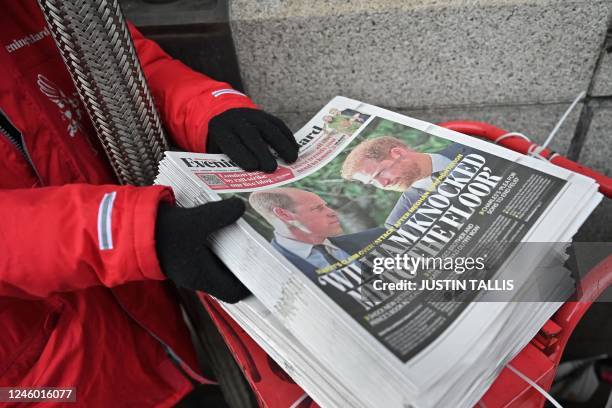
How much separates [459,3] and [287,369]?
32.5 inches

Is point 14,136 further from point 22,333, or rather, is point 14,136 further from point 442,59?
point 442,59

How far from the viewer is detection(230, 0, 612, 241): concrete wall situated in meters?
1.01

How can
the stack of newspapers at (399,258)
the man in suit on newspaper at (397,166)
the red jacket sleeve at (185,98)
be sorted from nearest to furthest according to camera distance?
the stack of newspapers at (399,258) < the man in suit on newspaper at (397,166) < the red jacket sleeve at (185,98)

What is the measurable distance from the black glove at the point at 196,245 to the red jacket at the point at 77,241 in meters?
0.02

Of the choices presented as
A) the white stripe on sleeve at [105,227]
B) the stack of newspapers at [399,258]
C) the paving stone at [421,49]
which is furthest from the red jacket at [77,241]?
the paving stone at [421,49]

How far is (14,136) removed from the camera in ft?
2.37

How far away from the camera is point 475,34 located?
1.03 m

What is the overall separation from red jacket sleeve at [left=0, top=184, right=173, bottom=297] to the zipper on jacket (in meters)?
0.15

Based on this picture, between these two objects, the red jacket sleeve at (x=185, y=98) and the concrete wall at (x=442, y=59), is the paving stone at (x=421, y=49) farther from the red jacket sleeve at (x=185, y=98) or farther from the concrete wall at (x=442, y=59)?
the red jacket sleeve at (x=185, y=98)

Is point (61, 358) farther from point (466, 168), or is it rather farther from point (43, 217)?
point (466, 168)

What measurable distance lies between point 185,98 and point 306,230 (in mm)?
424

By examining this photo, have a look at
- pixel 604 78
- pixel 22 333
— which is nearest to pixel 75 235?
pixel 22 333

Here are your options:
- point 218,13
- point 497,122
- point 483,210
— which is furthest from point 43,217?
point 497,122

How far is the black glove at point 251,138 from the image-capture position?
29.2 inches
